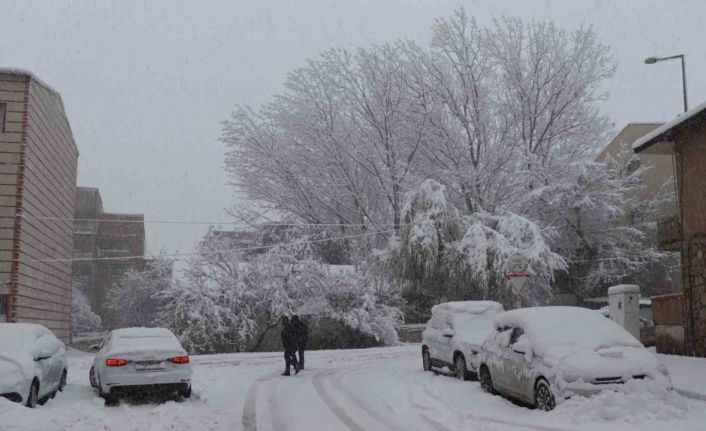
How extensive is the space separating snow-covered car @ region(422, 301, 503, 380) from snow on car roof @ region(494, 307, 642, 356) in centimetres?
313

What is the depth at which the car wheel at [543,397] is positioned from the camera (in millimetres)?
9398

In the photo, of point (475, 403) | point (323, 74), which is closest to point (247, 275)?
point (323, 74)

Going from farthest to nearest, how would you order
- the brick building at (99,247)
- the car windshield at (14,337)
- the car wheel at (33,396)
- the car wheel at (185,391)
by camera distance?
the brick building at (99,247) < the car wheel at (185,391) < the car windshield at (14,337) < the car wheel at (33,396)

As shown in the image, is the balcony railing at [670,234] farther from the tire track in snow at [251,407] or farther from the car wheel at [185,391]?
the car wheel at [185,391]

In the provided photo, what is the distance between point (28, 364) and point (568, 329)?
8.38 m

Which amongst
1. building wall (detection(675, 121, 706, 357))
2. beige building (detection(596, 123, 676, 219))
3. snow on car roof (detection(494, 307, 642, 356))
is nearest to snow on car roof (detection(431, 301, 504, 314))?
snow on car roof (detection(494, 307, 642, 356))

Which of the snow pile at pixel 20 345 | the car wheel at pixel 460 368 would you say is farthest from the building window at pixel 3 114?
the car wheel at pixel 460 368

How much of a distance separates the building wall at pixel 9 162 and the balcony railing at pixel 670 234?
20.7 metres

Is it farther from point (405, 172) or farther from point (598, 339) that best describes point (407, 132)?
point (598, 339)

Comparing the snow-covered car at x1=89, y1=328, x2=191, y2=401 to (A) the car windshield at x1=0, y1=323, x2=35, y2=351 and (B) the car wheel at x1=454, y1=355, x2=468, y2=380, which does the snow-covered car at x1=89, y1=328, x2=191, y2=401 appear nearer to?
(A) the car windshield at x1=0, y1=323, x2=35, y2=351

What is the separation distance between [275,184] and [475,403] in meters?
30.1

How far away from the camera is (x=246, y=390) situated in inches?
544

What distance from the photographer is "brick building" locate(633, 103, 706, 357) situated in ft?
53.9

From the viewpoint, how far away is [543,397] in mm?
9625
